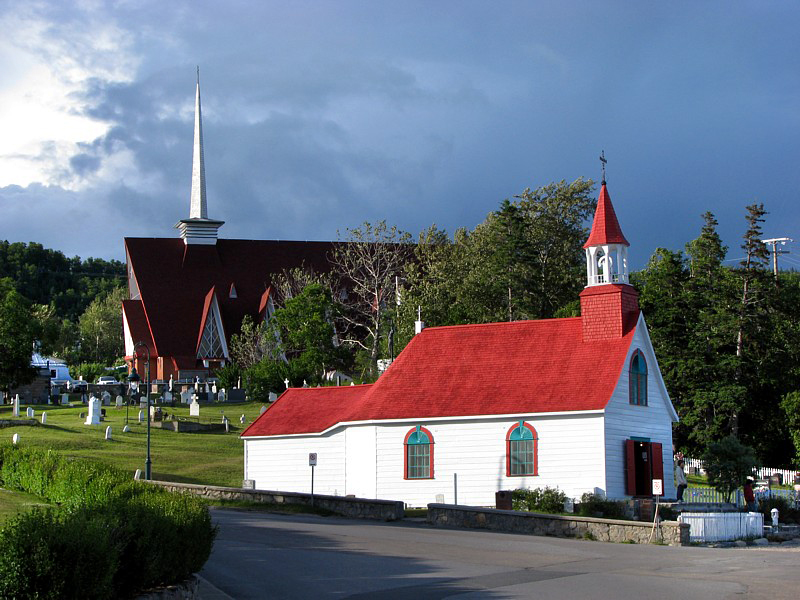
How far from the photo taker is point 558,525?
93.9ft

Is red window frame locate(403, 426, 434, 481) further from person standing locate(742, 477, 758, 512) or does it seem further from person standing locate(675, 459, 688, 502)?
person standing locate(742, 477, 758, 512)

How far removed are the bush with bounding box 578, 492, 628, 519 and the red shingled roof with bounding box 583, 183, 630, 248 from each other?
10.2m

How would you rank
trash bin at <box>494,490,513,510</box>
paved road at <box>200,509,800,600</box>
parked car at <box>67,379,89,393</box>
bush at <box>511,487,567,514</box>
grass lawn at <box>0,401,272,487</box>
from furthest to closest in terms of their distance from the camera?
1. parked car at <box>67,379,89,393</box>
2. grass lawn at <box>0,401,272,487</box>
3. bush at <box>511,487,567,514</box>
4. trash bin at <box>494,490,513,510</box>
5. paved road at <box>200,509,800,600</box>

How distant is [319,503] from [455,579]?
608 inches

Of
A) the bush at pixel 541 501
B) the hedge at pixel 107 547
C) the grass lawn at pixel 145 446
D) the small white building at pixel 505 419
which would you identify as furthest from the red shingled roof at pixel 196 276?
the hedge at pixel 107 547

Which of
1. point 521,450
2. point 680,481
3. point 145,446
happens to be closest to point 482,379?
point 521,450

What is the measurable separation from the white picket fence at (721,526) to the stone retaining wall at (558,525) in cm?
57

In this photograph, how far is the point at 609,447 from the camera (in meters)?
35.1

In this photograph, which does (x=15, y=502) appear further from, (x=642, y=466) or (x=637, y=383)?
(x=637, y=383)

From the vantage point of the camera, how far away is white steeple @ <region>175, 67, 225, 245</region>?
9150cm

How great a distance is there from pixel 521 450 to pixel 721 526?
891 cm

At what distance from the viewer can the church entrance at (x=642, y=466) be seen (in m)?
35.9

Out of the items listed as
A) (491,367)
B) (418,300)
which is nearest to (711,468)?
(491,367)

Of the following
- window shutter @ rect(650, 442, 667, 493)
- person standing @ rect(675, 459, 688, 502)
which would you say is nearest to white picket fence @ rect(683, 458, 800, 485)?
person standing @ rect(675, 459, 688, 502)
